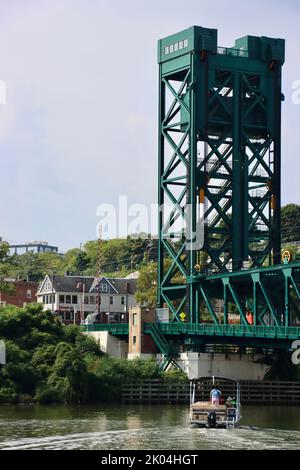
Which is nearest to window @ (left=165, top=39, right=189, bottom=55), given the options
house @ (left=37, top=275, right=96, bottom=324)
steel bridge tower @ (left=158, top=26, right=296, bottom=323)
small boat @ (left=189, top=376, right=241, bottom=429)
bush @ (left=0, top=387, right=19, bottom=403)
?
steel bridge tower @ (left=158, top=26, right=296, bottom=323)

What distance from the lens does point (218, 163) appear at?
508 ft

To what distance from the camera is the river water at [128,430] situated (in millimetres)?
79188

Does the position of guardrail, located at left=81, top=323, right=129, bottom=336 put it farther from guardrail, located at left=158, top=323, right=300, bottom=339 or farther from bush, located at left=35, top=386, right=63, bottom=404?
bush, located at left=35, top=386, right=63, bottom=404

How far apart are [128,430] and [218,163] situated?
70439 mm

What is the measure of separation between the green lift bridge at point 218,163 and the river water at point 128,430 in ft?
122

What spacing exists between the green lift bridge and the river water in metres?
37.1

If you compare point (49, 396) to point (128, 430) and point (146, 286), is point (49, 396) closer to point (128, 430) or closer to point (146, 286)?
point (128, 430)

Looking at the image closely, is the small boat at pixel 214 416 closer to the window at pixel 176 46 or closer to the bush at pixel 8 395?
the bush at pixel 8 395

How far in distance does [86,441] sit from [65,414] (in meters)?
→ 22.5

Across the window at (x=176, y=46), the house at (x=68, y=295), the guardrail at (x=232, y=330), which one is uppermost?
the window at (x=176, y=46)

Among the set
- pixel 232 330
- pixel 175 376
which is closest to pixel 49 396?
pixel 175 376

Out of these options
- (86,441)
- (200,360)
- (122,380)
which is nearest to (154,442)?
(86,441)

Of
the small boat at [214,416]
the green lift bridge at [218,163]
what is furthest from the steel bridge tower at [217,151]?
the small boat at [214,416]
